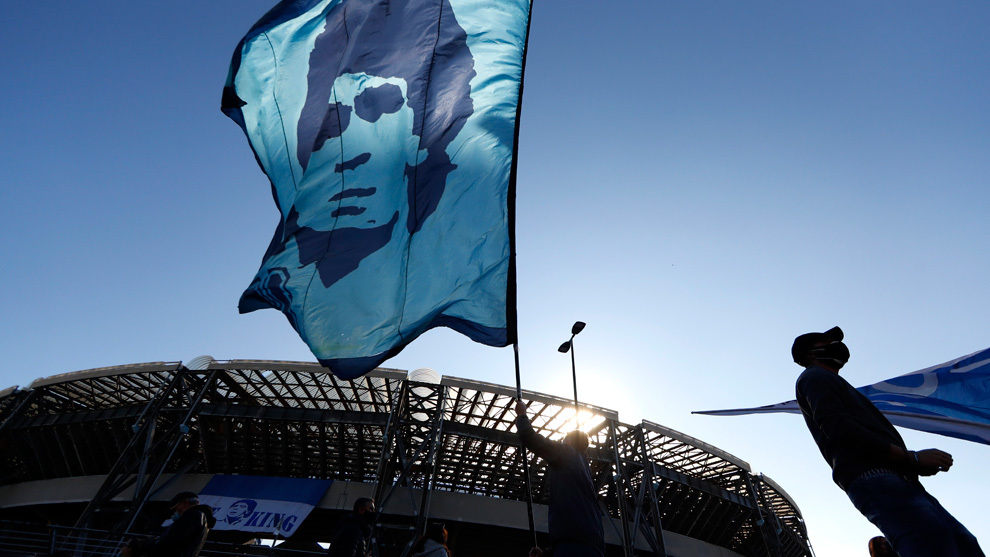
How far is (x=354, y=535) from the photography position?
5992 millimetres

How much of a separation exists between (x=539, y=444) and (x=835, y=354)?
74.2 inches

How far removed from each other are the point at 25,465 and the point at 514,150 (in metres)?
32.4

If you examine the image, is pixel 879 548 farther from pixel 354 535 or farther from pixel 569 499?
pixel 354 535

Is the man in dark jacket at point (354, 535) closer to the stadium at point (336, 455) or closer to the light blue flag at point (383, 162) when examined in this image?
the light blue flag at point (383, 162)

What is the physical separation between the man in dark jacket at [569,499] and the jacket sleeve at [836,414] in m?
1.39

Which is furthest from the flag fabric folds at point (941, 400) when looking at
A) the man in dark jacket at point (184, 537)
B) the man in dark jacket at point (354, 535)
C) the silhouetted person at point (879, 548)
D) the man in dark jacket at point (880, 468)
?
the man in dark jacket at point (184, 537)

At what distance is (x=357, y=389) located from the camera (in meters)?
20.0

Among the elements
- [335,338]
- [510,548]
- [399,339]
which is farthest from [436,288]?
[510,548]

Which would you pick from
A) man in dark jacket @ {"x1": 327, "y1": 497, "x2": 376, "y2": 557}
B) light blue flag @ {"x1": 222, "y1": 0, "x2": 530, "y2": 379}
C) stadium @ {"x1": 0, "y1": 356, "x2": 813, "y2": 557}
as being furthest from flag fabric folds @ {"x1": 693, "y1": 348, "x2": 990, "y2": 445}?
stadium @ {"x1": 0, "y1": 356, "x2": 813, "y2": 557}

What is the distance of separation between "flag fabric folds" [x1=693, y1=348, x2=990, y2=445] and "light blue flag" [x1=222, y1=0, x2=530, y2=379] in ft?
14.6

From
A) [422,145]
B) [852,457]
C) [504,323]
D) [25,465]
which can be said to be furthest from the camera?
[25,465]

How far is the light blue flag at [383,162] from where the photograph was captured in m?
4.19

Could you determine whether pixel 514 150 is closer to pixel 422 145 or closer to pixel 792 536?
pixel 422 145

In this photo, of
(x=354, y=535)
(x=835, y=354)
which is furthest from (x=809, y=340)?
(x=354, y=535)
